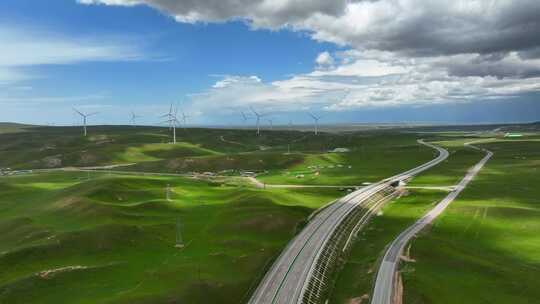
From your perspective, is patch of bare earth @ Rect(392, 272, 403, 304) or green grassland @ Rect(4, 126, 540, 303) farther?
green grassland @ Rect(4, 126, 540, 303)

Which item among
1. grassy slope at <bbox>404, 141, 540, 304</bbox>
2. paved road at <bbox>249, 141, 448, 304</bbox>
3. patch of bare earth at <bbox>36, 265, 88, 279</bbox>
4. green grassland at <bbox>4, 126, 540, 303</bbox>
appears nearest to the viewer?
grassy slope at <bbox>404, 141, 540, 304</bbox>

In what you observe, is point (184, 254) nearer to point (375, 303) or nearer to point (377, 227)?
point (375, 303)

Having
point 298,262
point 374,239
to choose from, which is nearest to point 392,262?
point 298,262

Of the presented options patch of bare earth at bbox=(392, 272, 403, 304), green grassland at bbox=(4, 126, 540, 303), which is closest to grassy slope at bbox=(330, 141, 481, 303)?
green grassland at bbox=(4, 126, 540, 303)

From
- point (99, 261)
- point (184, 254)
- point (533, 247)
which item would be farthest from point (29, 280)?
point (533, 247)

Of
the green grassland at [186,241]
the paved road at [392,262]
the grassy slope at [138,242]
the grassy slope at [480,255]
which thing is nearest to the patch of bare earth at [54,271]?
the green grassland at [186,241]

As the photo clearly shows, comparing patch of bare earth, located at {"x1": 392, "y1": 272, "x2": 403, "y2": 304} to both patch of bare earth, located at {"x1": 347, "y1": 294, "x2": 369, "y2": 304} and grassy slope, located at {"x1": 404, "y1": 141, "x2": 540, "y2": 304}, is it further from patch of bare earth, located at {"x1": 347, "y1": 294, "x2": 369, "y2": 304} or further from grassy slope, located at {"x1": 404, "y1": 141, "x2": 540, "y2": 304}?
patch of bare earth, located at {"x1": 347, "y1": 294, "x2": 369, "y2": 304}
